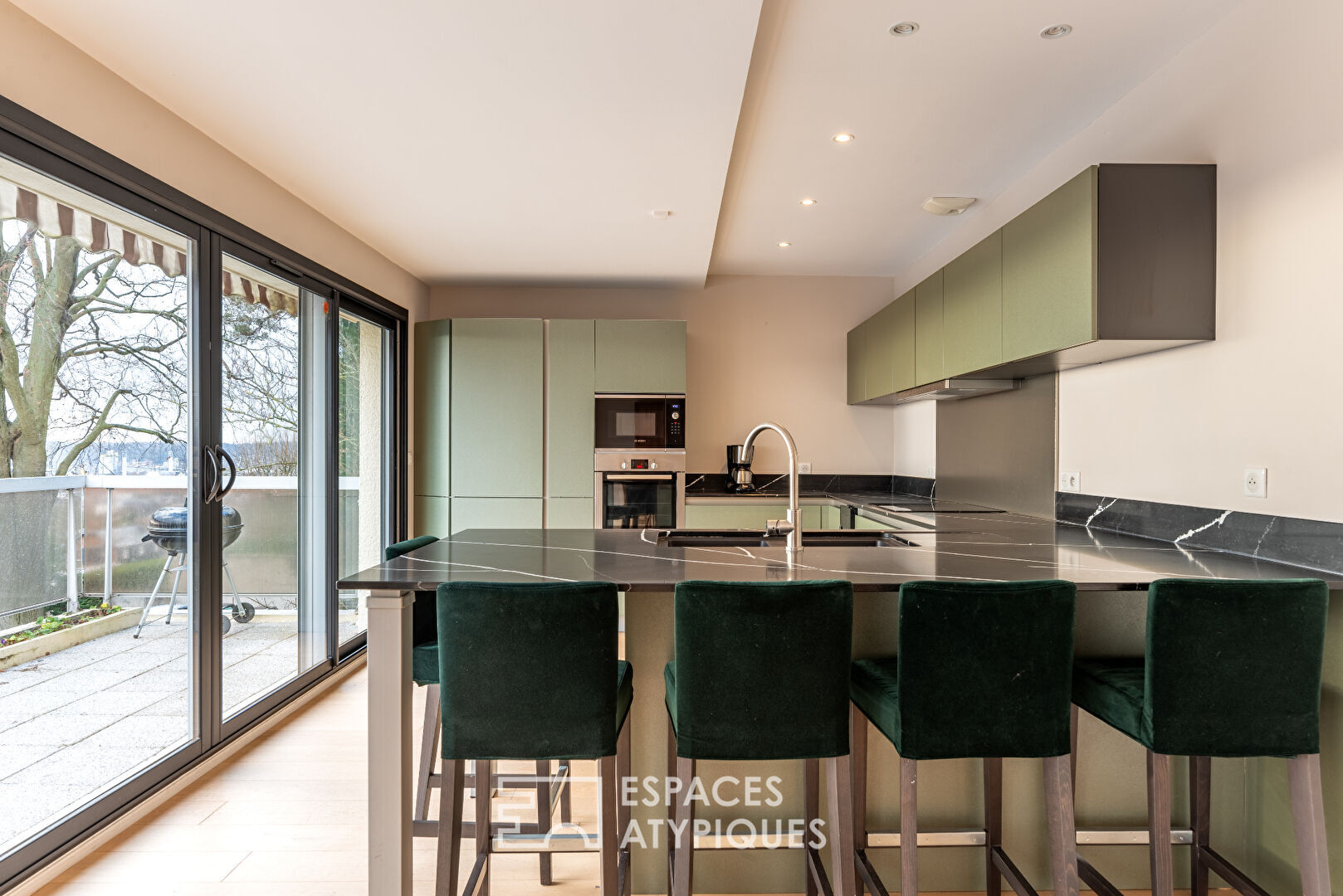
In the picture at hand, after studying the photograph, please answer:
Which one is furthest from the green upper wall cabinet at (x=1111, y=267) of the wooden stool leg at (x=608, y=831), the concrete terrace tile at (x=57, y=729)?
the concrete terrace tile at (x=57, y=729)

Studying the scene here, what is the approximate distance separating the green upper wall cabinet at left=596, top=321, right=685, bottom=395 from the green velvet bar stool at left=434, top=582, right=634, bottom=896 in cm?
334

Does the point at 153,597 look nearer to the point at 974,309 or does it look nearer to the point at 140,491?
the point at 140,491

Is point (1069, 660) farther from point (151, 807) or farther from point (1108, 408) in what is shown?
point (151, 807)

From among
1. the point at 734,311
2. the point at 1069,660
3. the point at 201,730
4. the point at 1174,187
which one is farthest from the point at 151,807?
the point at 734,311

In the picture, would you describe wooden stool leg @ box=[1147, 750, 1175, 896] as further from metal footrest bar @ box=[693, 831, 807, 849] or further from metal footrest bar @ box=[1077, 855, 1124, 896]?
metal footrest bar @ box=[693, 831, 807, 849]

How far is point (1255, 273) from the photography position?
82.0 inches

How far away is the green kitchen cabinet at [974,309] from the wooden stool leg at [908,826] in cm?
192

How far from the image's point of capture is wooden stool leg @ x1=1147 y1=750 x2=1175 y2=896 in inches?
63.3

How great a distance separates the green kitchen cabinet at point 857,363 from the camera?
4934 mm

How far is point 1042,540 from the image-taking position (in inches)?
96.5

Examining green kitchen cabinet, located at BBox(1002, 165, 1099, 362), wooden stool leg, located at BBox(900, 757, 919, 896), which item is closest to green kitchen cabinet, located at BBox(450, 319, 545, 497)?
green kitchen cabinet, located at BBox(1002, 165, 1099, 362)

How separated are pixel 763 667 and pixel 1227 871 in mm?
1339

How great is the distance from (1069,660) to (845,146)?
2.30m

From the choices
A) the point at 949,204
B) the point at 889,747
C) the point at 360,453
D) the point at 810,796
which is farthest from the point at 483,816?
the point at 949,204
